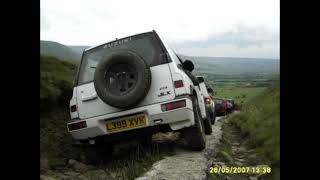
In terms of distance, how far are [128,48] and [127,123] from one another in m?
1.07

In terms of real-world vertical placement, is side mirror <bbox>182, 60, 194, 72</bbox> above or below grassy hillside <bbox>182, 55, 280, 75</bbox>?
below

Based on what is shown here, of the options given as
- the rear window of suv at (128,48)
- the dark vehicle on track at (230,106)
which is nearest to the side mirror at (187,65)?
the rear window of suv at (128,48)

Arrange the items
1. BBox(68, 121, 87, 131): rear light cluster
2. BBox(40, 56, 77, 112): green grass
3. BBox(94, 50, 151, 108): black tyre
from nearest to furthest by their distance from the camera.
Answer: BBox(94, 50, 151, 108): black tyre, BBox(68, 121, 87, 131): rear light cluster, BBox(40, 56, 77, 112): green grass

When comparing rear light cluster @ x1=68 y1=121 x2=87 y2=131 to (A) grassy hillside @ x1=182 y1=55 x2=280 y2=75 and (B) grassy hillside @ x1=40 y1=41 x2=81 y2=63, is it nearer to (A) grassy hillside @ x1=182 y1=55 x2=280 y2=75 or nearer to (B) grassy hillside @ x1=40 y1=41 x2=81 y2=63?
(B) grassy hillside @ x1=40 y1=41 x2=81 y2=63

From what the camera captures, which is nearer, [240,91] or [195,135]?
[195,135]

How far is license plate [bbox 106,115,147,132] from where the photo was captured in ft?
18.7

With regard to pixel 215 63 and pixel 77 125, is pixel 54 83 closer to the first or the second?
pixel 77 125

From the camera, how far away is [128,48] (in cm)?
615

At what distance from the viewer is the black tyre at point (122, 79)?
218 inches

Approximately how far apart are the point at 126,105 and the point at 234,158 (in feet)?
6.95

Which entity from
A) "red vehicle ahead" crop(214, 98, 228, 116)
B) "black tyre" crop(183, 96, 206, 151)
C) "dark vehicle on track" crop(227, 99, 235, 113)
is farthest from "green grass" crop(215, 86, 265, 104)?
"black tyre" crop(183, 96, 206, 151)

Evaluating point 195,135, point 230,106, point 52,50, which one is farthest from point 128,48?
point 230,106

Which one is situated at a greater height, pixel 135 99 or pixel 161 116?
pixel 135 99
